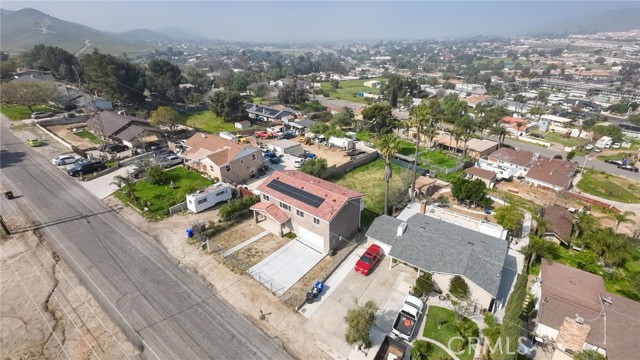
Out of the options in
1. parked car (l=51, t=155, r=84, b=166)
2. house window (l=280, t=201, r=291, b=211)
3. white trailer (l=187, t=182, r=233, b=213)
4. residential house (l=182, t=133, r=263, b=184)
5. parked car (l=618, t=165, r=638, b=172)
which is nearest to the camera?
house window (l=280, t=201, r=291, b=211)

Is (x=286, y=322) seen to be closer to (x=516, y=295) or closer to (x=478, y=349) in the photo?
(x=478, y=349)

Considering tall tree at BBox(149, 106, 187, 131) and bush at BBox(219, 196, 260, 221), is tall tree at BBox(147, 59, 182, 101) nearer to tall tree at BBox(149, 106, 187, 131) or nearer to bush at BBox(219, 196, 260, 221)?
tall tree at BBox(149, 106, 187, 131)

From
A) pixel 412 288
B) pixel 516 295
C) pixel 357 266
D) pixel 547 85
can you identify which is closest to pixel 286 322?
pixel 357 266

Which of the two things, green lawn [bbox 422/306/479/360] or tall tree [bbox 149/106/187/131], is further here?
tall tree [bbox 149/106/187/131]

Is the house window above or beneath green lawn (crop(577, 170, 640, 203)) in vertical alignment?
above

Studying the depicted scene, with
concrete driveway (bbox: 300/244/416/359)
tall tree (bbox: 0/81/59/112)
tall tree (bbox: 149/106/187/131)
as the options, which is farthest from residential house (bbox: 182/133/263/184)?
tall tree (bbox: 0/81/59/112)

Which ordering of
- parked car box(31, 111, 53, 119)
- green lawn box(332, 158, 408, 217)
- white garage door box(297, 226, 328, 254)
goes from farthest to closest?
1. parked car box(31, 111, 53, 119)
2. green lawn box(332, 158, 408, 217)
3. white garage door box(297, 226, 328, 254)

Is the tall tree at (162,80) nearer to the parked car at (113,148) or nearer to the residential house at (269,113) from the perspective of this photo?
the residential house at (269,113)

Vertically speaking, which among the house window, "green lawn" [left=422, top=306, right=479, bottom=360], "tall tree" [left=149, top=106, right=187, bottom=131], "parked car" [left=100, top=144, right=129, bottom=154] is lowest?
"green lawn" [left=422, top=306, right=479, bottom=360]
